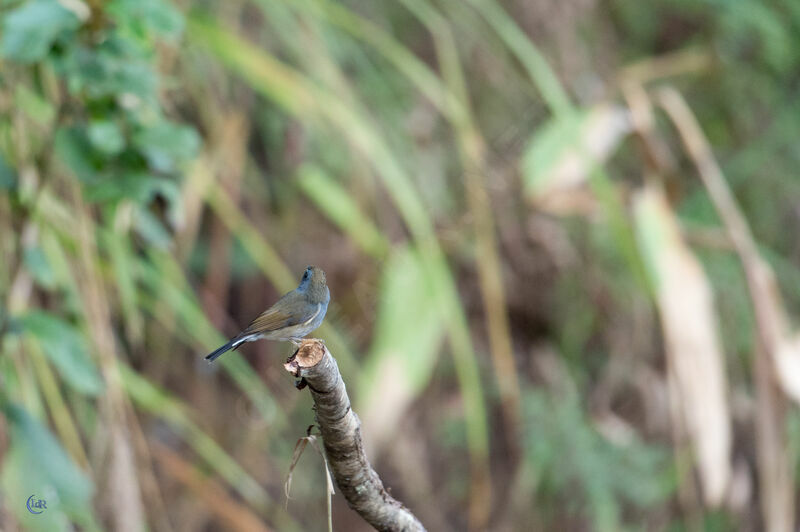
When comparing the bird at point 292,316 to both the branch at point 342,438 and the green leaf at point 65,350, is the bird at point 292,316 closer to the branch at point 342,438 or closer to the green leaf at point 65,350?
the branch at point 342,438

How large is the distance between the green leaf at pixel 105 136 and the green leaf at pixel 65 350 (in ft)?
0.90

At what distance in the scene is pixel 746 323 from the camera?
3051mm

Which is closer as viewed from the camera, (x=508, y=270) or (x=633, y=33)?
(x=508, y=270)

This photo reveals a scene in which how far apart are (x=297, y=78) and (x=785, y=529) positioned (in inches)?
55.1

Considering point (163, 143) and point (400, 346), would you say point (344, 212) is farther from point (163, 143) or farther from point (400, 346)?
point (163, 143)

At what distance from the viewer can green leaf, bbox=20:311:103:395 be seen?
128 centimetres

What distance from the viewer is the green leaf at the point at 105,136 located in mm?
1220

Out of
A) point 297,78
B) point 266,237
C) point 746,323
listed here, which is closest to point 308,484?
point 266,237

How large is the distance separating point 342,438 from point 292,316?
0.11m

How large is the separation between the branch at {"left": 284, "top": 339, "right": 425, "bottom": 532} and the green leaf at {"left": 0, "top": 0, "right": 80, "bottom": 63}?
0.63 metres

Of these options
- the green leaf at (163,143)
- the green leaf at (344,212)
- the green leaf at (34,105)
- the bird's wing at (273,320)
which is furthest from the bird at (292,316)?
the green leaf at (344,212)

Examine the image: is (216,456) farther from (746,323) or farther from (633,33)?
(633,33)

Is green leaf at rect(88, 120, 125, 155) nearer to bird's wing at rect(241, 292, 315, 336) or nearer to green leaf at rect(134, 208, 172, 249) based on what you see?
green leaf at rect(134, 208, 172, 249)

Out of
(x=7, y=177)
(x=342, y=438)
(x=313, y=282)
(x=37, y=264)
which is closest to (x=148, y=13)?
(x=7, y=177)
